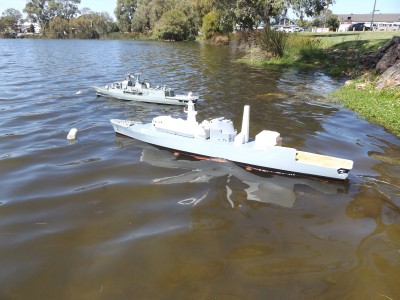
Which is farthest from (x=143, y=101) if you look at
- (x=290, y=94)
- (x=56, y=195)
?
(x=56, y=195)

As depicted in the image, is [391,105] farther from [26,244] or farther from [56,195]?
[26,244]

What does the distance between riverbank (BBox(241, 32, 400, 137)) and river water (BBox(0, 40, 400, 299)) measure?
1.49 metres

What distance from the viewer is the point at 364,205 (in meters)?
11.3

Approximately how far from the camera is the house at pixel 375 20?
10494 centimetres

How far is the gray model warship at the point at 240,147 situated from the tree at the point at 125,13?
136 m

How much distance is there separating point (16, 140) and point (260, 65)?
32.7 meters

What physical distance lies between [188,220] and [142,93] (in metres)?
17.0

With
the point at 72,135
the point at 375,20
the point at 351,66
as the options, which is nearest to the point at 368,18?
the point at 375,20

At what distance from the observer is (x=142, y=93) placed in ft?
83.6

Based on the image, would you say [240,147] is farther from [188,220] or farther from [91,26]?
[91,26]

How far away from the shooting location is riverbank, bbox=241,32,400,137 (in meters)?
20.1

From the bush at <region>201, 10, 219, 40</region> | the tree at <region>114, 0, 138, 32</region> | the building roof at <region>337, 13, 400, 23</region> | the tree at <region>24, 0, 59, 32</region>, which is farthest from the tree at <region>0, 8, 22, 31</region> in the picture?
the building roof at <region>337, 13, 400, 23</region>

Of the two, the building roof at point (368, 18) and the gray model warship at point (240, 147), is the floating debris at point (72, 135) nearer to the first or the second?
the gray model warship at point (240, 147)

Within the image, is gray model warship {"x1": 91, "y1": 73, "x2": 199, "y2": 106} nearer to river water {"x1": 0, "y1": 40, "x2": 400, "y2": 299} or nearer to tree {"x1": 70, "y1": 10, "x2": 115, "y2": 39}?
river water {"x1": 0, "y1": 40, "x2": 400, "y2": 299}
